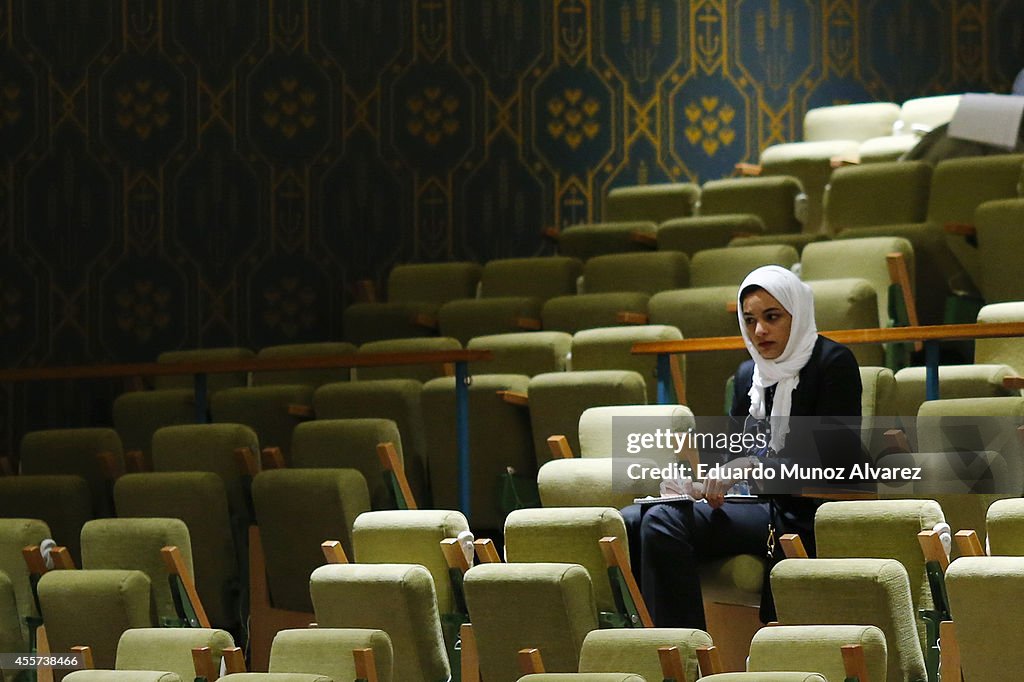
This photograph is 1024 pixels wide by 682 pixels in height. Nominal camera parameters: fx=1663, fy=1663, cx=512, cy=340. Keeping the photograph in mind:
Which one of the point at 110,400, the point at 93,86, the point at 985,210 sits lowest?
the point at 110,400

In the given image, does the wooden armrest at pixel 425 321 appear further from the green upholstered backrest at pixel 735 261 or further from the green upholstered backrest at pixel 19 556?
the green upholstered backrest at pixel 19 556

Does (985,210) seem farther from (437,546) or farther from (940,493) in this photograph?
(437,546)

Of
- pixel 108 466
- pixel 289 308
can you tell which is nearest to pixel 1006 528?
pixel 108 466

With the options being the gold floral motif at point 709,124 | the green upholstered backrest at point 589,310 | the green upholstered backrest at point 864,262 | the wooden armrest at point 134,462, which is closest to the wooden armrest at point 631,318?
the green upholstered backrest at point 589,310

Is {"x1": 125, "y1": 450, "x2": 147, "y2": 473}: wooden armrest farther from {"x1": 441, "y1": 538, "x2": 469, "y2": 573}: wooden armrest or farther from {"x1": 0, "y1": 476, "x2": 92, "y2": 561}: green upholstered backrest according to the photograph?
{"x1": 441, "y1": 538, "x2": 469, "y2": 573}: wooden armrest

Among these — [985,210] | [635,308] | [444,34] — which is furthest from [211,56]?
[985,210]

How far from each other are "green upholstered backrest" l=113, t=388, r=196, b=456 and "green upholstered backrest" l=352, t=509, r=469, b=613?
0.30 meters

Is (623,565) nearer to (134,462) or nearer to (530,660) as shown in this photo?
(530,660)

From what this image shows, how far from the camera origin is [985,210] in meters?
A: 0.99

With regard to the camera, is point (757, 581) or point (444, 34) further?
point (444, 34)

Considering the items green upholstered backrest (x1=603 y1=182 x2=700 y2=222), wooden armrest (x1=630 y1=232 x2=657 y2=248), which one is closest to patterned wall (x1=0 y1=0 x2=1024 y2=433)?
green upholstered backrest (x1=603 y1=182 x2=700 y2=222)

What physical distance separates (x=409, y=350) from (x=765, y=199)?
0.38 meters

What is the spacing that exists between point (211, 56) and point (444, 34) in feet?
0.69

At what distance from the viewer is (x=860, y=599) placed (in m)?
0.63
